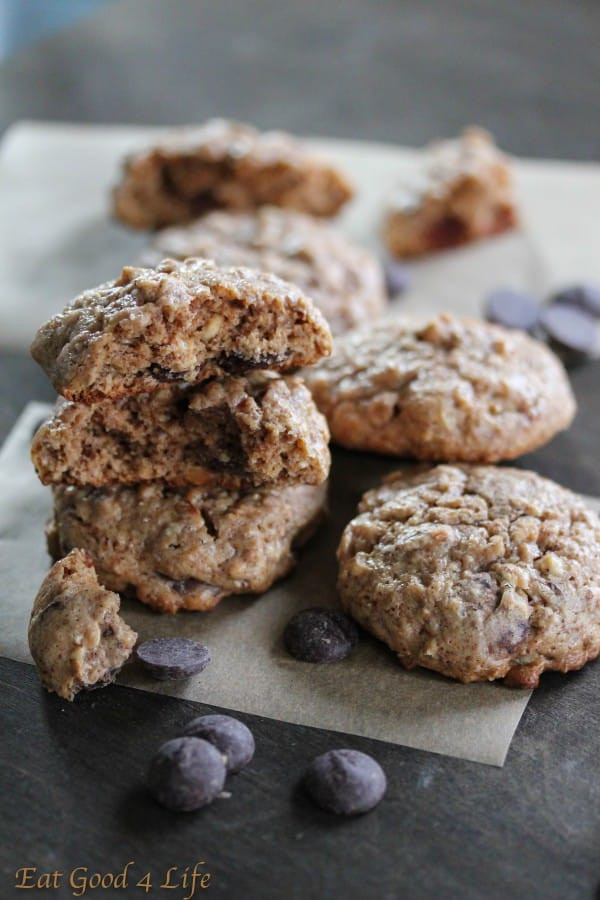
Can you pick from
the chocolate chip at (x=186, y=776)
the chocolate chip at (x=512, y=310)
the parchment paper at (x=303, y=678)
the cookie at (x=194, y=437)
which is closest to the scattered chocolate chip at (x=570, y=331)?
the chocolate chip at (x=512, y=310)

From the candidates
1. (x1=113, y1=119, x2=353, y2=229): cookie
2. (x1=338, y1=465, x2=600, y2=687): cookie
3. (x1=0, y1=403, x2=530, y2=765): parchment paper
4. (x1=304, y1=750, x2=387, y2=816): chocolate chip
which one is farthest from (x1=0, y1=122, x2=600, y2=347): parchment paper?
(x1=304, y1=750, x2=387, y2=816): chocolate chip

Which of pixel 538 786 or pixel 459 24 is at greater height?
pixel 459 24

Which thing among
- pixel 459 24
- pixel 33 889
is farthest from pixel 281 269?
pixel 459 24

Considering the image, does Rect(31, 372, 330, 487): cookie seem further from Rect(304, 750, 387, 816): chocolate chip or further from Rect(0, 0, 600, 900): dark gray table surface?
Rect(304, 750, 387, 816): chocolate chip

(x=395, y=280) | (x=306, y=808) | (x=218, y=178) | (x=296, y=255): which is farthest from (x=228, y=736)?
(x=218, y=178)

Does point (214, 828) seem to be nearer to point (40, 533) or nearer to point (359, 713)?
point (359, 713)

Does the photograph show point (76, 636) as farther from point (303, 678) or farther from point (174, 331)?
point (174, 331)
